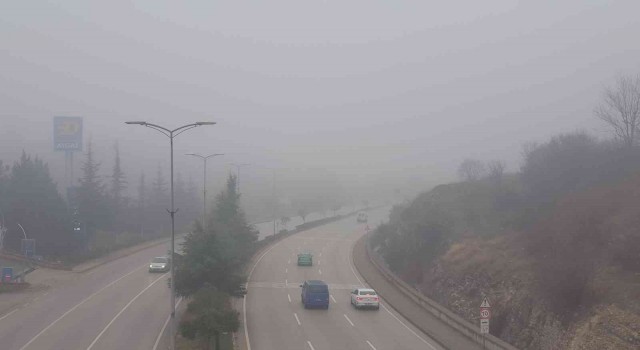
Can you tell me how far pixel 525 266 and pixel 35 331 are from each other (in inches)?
867

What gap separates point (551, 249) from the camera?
3033cm

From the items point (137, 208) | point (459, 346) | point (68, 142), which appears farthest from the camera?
point (137, 208)

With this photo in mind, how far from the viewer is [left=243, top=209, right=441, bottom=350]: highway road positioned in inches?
979

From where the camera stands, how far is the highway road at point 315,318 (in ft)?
81.6

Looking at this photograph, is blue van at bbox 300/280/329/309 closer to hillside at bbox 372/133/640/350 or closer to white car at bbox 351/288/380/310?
white car at bbox 351/288/380/310

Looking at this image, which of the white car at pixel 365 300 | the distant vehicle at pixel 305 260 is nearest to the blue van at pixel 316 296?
the white car at pixel 365 300

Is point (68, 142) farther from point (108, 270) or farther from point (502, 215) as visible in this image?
point (502, 215)

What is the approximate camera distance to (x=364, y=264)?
2020 inches

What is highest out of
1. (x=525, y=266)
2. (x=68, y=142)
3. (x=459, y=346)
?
(x=68, y=142)

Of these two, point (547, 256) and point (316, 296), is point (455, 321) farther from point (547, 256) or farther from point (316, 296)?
point (316, 296)

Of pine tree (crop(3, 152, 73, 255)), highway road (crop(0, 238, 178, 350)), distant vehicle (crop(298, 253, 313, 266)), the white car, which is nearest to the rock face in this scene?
the white car

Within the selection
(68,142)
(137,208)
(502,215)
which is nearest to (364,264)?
(502,215)

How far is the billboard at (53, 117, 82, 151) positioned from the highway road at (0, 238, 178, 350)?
29.3 metres

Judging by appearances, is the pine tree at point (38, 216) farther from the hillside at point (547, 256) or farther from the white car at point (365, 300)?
the white car at point (365, 300)
